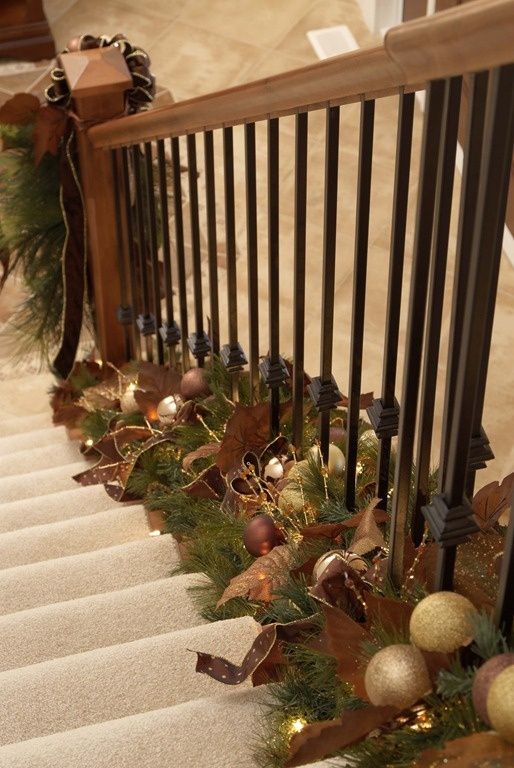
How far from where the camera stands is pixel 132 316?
2838mm

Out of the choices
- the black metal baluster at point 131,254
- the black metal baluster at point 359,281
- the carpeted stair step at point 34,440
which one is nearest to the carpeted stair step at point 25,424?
the carpeted stair step at point 34,440

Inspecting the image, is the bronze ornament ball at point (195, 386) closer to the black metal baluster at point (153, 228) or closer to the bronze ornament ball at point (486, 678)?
the black metal baluster at point (153, 228)

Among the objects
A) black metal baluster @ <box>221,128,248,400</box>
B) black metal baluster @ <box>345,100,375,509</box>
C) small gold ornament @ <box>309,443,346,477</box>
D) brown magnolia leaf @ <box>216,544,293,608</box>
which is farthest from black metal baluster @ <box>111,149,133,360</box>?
brown magnolia leaf @ <box>216,544,293,608</box>

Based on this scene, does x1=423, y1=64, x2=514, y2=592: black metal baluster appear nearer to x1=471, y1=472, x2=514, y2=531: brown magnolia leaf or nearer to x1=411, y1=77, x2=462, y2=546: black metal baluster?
x1=411, y1=77, x2=462, y2=546: black metal baluster

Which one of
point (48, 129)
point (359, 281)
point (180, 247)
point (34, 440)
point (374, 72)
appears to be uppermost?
point (374, 72)

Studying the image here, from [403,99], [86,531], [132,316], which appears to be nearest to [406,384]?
[403,99]

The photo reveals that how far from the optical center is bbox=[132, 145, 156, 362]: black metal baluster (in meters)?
2.50

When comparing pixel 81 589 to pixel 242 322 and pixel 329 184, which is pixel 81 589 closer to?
pixel 329 184

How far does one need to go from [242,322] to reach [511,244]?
1087 millimetres

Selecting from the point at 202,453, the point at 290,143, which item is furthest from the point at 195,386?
the point at 290,143

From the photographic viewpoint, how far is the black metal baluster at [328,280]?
57.5 inches

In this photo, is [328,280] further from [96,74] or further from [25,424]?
[25,424]

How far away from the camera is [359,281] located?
150 centimetres

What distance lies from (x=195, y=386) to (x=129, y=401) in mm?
329
